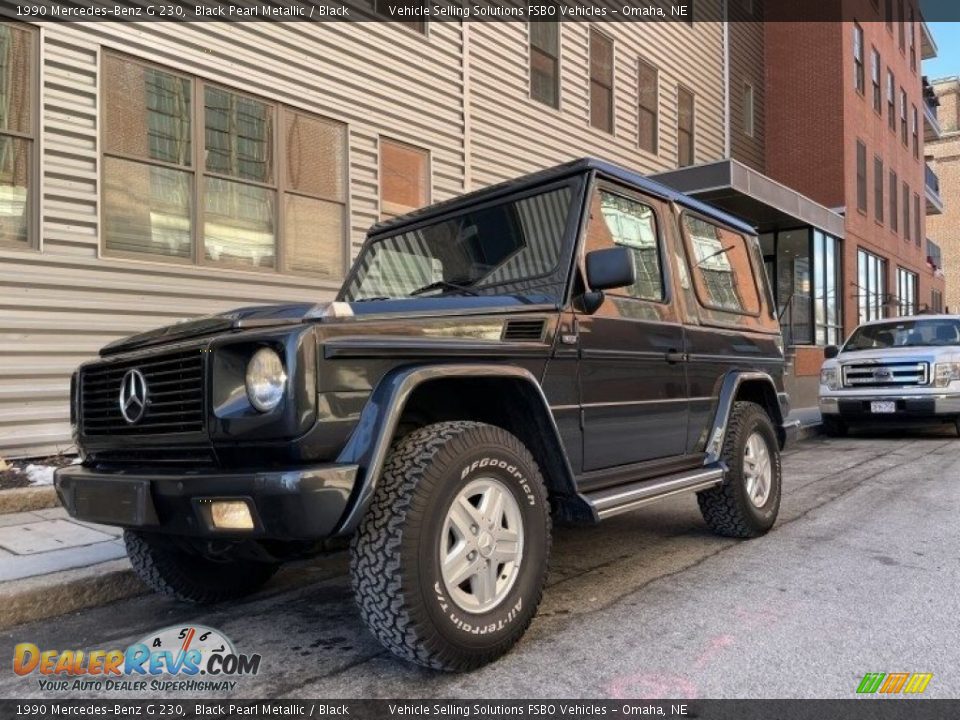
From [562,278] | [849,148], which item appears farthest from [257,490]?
[849,148]

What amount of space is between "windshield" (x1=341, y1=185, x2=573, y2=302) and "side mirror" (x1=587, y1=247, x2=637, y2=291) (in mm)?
168

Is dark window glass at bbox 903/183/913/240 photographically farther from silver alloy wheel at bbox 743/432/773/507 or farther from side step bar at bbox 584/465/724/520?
side step bar at bbox 584/465/724/520

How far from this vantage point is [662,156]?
13922 millimetres

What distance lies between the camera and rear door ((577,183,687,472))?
136 inches

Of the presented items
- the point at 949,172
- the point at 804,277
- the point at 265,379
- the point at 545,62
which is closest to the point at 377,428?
the point at 265,379

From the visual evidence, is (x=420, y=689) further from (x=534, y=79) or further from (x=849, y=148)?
(x=849, y=148)

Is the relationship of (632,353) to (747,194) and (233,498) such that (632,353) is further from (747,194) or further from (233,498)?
(747,194)

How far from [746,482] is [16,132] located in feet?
19.6

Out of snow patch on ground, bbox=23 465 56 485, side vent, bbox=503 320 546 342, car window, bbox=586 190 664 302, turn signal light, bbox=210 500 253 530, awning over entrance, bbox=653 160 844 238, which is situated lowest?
snow patch on ground, bbox=23 465 56 485

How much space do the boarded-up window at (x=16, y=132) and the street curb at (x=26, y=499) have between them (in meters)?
1.99

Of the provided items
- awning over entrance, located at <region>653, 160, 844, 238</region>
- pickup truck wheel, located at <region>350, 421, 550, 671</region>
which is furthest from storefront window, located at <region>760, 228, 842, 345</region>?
pickup truck wheel, located at <region>350, 421, 550, 671</region>

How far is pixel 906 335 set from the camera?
36.0 ft

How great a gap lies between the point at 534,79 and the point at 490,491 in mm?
9540

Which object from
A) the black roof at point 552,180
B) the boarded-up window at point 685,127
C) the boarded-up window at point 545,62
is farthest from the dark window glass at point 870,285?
the black roof at point 552,180
